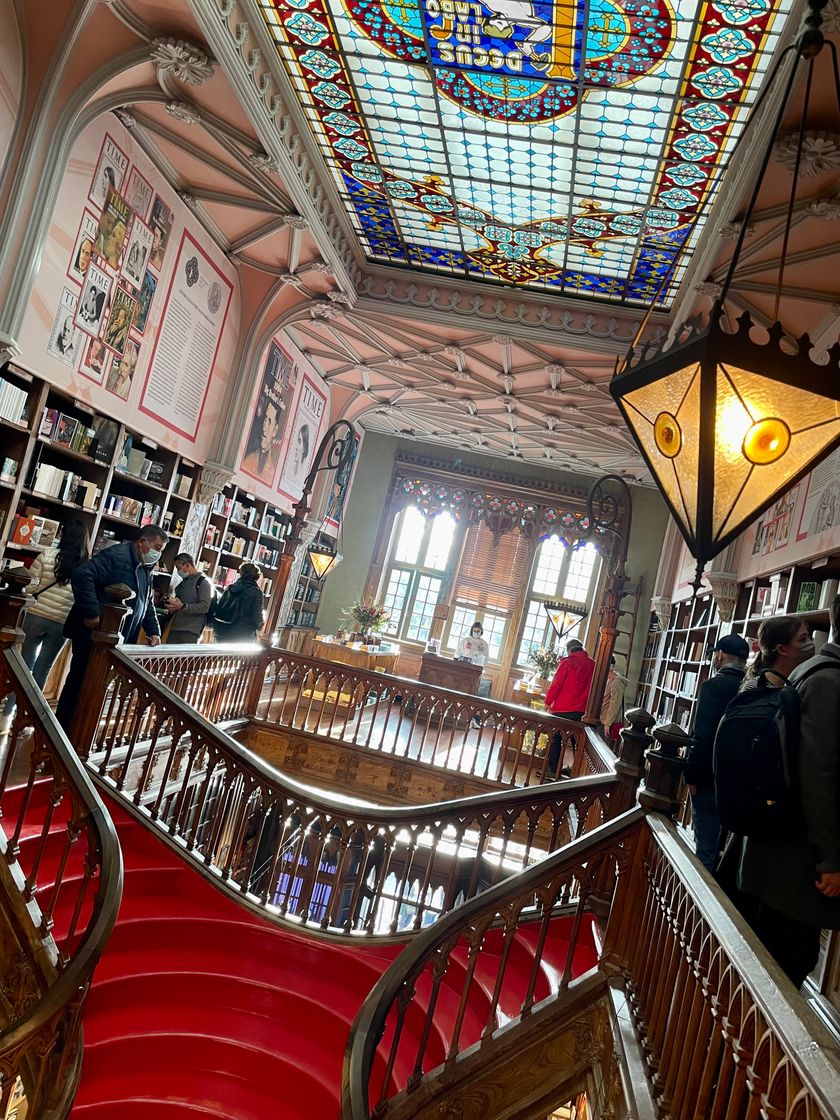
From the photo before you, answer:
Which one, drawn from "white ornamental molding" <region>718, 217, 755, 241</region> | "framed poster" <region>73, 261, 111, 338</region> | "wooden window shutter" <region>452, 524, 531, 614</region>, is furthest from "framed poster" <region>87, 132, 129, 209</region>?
"wooden window shutter" <region>452, 524, 531, 614</region>

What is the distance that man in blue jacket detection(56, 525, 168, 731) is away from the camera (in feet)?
16.2

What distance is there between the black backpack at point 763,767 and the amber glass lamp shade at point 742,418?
52 cm

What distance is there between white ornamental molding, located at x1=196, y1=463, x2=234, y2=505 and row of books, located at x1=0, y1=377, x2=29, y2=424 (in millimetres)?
3372

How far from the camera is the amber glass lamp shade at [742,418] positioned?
2201 millimetres

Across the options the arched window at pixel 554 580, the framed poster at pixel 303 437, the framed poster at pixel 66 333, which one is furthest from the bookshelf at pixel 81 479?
the arched window at pixel 554 580

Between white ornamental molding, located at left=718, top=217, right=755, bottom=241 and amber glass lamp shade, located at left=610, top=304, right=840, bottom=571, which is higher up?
white ornamental molding, located at left=718, top=217, right=755, bottom=241

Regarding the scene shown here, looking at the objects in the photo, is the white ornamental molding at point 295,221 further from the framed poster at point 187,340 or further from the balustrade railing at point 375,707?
the balustrade railing at point 375,707

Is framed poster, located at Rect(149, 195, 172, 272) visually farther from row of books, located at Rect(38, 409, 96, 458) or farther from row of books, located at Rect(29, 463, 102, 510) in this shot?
row of books, located at Rect(29, 463, 102, 510)

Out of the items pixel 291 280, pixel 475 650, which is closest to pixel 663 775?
pixel 291 280

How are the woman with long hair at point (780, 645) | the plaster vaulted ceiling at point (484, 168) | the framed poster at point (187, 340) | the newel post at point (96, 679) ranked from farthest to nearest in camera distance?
the framed poster at point (187, 340), the plaster vaulted ceiling at point (484, 168), the newel post at point (96, 679), the woman with long hair at point (780, 645)

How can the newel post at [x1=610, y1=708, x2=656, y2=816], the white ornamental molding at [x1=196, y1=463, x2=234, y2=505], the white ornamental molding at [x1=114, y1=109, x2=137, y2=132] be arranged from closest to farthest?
the newel post at [x1=610, y1=708, x2=656, y2=816] → the white ornamental molding at [x1=114, y1=109, x2=137, y2=132] → the white ornamental molding at [x1=196, y1=463, x2=234, y2=505]

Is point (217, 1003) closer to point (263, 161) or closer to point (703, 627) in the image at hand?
point (263, 161)

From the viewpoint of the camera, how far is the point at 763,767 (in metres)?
2.29

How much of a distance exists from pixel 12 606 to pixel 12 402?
9.19ft
